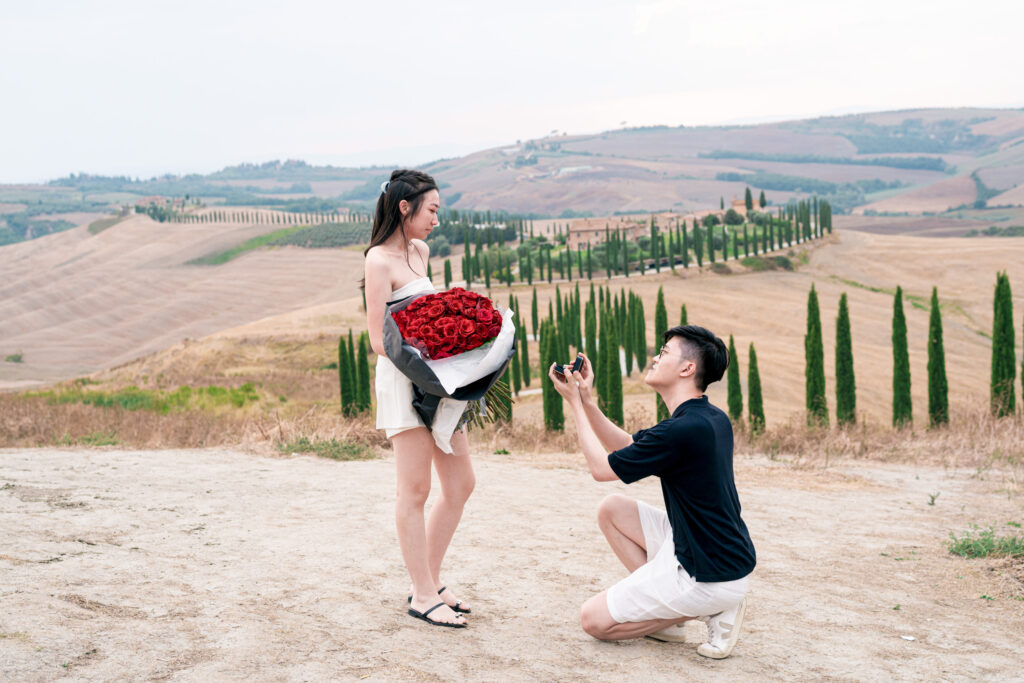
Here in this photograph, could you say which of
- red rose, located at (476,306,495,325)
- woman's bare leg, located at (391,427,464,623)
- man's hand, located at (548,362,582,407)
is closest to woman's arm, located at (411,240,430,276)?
red rose, located at (476,306,495,325)

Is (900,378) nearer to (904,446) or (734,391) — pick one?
(734,391)

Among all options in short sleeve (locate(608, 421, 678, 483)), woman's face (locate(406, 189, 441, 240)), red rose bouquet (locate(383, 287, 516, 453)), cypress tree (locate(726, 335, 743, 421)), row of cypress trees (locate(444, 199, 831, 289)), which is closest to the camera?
short sleeve (locate(608, 421, 678, 483))

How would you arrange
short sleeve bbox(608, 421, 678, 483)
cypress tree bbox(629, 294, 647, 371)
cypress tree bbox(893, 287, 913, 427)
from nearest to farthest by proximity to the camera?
short sleeve bbox(608, 421, 678, 483), cypress tree bbox(893, 287, 913, 427), cypress tree bbox(629, 294, 647, 371)

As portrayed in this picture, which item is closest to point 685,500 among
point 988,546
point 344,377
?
point 988,546

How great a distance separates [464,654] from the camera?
4359mm

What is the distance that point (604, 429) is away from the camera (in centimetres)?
461

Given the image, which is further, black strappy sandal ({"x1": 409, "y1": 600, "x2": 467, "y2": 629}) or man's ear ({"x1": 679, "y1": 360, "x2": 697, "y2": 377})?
black strappy sandal ({"x1": 409, "y1": 600, "x2": 467, "y2": 629})

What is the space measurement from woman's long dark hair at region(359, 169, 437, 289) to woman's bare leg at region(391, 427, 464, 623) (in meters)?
0.96

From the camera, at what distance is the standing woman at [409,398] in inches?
184

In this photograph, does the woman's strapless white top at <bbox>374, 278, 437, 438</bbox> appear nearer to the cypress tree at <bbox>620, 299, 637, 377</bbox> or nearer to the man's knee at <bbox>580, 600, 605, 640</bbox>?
the man's knee at <bbox>580, 600, 605, 640</bbox>

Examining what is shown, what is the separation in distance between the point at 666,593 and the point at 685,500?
49 cm

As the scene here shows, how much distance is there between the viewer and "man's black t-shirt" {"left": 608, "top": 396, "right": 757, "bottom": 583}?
419 centimetres

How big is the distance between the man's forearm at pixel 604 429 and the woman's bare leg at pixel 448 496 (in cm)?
77

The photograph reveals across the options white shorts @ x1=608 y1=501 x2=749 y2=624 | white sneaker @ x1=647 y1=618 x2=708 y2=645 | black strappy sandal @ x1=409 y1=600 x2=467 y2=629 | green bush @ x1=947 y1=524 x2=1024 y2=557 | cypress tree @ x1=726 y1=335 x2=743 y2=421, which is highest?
white shorts @ x1=608 y1=501 x2=749 y2=624
